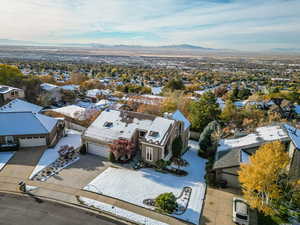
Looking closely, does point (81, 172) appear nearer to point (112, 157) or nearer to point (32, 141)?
point (112, 157)

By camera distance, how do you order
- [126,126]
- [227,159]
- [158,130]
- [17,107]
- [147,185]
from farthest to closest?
1. [17,107]
2. [126,126]
3. [158,130]
4. [227,159]
5. [147,185]

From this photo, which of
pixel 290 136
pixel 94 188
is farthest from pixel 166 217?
pixel 290 136

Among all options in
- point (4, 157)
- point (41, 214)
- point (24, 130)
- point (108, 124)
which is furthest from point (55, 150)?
point (41, 214)

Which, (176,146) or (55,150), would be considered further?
(55,150)

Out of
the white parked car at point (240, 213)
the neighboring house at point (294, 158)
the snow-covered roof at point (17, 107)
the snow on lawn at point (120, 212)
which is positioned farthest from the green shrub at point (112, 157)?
the neighboring house at point (294, 158)

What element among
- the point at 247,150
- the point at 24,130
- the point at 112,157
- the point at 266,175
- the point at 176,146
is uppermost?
the point at 266,175

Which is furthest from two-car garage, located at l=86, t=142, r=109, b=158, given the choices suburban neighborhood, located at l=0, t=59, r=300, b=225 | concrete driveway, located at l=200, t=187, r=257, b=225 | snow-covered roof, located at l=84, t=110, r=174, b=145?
concrete driveway, located at l=200, t=187, r=257, b=225

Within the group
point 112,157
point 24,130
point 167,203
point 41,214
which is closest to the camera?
point 41,214
